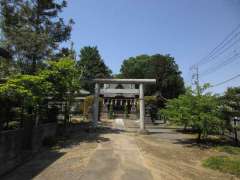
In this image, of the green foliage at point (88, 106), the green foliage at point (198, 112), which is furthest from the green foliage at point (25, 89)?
the green foliage at point (88, 106)

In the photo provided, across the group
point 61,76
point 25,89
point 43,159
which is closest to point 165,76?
point 61,76

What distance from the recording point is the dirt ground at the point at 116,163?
7.94m

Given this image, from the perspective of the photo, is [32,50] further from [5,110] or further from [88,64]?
[88,64]

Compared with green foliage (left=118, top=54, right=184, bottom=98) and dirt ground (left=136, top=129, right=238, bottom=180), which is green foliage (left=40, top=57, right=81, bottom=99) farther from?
green foliage (left=118, top=54, right=184, bottom=98)

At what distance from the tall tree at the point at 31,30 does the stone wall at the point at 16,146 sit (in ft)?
17.1

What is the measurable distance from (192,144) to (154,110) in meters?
15.5

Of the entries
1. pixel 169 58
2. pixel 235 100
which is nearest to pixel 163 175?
pixel 235 100

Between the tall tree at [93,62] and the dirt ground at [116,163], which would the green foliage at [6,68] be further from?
the tall tree at [93,62]

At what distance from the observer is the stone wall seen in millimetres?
8886

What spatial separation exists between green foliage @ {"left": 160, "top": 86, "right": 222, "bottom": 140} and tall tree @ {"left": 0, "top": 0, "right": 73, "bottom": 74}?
30.1 ft

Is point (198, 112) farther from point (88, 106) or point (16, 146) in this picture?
point (88, 106)

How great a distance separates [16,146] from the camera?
33.9 feet

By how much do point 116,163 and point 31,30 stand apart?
11587 mm

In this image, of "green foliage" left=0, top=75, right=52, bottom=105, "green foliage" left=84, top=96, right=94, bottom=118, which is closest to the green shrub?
"green foliage" left=0, top=75, right=52, bottom=105
